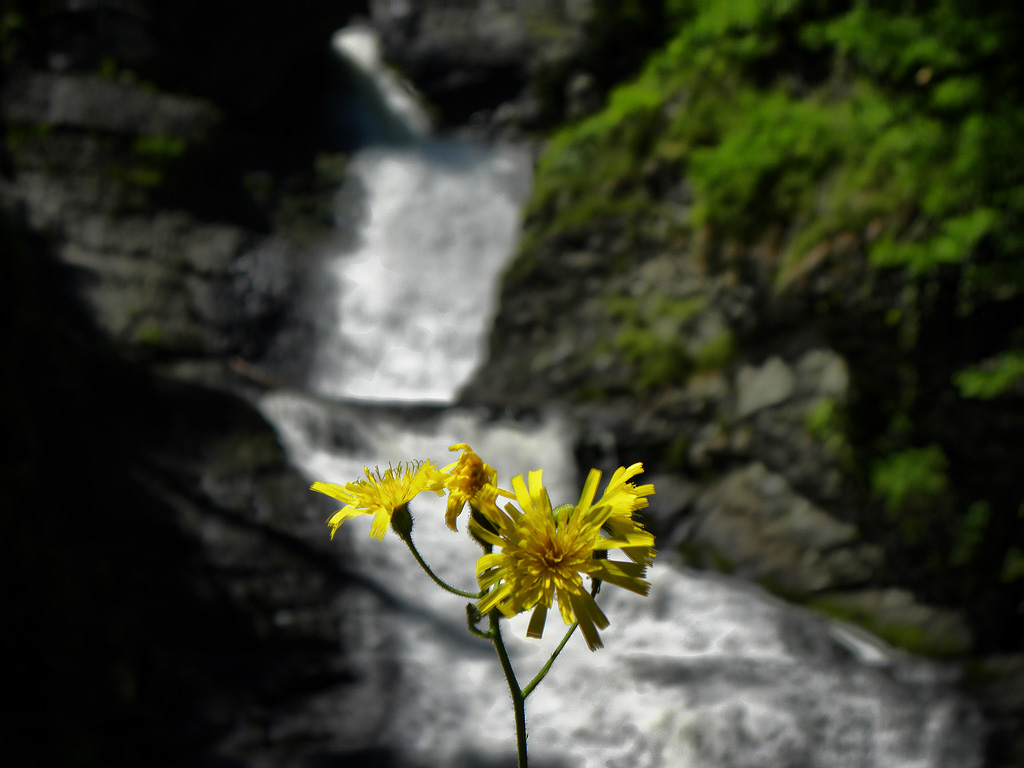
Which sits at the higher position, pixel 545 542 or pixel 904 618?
pixel 904 618

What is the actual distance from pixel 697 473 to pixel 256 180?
6.67 m

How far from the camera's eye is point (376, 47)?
11.6 m

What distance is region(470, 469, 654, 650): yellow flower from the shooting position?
782mm

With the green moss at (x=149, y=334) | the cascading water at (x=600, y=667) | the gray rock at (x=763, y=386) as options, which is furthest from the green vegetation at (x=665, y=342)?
the green moss at (x=149, y=334)

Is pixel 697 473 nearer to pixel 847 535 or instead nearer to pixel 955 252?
pixel 847 535

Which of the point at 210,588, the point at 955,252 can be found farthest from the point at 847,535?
the point at 210,588

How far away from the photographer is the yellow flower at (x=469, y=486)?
0.85 metres

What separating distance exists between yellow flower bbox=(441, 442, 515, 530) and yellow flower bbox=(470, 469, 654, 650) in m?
0.02

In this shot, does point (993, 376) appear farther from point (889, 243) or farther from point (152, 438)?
point (152, 438)

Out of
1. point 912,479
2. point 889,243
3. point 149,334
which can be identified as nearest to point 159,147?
point 149,334

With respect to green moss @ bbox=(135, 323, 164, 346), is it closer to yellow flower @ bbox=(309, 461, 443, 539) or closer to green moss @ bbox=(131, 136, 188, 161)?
green moss @ bbox=(131, 136, 188, 161)

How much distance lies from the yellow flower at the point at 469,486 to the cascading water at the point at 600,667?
9.73ft

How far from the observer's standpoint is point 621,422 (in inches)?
209

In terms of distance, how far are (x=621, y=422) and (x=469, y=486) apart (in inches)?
177
